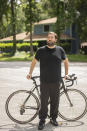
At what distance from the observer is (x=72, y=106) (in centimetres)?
718

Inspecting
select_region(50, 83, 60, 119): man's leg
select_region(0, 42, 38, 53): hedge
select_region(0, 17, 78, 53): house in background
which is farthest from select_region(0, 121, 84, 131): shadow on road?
select_region(0, 42, 38, 53): hedge

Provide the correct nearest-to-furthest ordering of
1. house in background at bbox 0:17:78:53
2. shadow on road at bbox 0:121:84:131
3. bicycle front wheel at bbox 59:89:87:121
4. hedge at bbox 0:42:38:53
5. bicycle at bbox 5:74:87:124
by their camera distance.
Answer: shadow on road at bbox 0:121:84:131 < bicycle at bbox 5:74:87:124 < bicycle front wheel at bbox 59:89:87:121 < house in background at bbox 0:17:78:53 < hedge at bbox 0:42:38:53

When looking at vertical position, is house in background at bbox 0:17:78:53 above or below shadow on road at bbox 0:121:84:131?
below

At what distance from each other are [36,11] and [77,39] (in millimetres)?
13849

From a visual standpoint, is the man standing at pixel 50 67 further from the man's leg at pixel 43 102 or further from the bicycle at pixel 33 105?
the bicycle at pixel 33 105

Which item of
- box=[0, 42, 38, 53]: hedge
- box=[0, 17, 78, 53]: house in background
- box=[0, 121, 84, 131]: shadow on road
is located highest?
box=[0, 121, 84, 131]: shadow on road

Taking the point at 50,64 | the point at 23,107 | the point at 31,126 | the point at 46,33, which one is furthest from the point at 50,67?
the point at 46,33

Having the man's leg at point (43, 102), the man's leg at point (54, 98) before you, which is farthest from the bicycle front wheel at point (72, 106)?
the man's leg at point (43, 102)

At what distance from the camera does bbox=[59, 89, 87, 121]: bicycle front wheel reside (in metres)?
6.96

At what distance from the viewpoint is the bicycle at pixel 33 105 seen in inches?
270

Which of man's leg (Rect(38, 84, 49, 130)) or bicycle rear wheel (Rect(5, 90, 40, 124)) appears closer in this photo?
man's leg (Rect(38, 84, 49, 130))

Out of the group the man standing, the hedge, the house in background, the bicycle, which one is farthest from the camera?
the hedge

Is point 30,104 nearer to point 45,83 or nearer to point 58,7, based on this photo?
point 45,83

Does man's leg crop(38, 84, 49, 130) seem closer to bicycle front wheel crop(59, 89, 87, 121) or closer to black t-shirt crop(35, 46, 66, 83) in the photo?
black t-shirt crop(35, 46, 66, 83)
